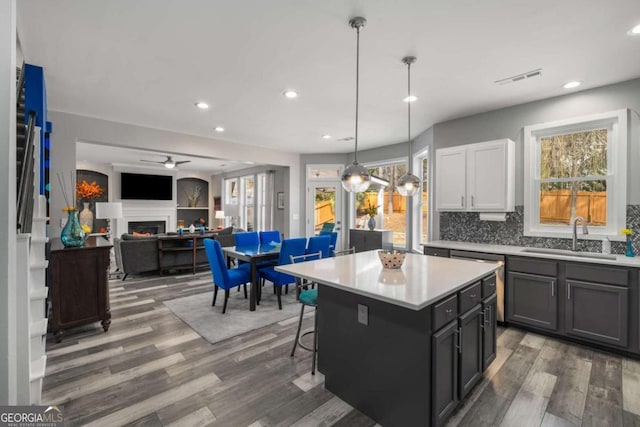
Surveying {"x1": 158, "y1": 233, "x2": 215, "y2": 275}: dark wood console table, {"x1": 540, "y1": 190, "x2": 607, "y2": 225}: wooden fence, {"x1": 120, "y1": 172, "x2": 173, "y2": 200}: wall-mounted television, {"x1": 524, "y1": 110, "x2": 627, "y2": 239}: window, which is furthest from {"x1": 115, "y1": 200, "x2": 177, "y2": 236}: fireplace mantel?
{"x1": 540, "y1": 190, "x2": 607, "y2": 225}: wooden fence

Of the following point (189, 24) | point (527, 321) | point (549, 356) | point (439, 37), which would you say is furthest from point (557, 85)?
point (189, 24)

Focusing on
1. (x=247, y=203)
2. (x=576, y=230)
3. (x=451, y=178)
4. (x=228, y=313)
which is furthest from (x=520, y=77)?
(x=247, y=203)

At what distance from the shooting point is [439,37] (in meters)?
2.27

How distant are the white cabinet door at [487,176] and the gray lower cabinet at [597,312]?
3.85 feet

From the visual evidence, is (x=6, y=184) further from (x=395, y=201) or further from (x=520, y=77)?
(x=395, y=201)

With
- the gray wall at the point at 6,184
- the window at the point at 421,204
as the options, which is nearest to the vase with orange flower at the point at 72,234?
the gray wall at the point at 6,184

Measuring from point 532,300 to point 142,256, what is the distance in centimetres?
617

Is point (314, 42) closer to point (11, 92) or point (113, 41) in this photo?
point (113, 41)

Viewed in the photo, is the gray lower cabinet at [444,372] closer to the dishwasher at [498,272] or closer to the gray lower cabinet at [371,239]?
the dishwasher at [498,272]

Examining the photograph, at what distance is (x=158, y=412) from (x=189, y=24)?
2754 millimetres

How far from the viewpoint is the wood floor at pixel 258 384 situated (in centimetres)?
192

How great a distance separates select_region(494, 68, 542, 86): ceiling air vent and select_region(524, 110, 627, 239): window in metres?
0.86

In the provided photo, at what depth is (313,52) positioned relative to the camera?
2520mm

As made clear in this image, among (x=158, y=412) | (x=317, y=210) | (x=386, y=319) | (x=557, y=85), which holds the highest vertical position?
(x=557, y=85)
